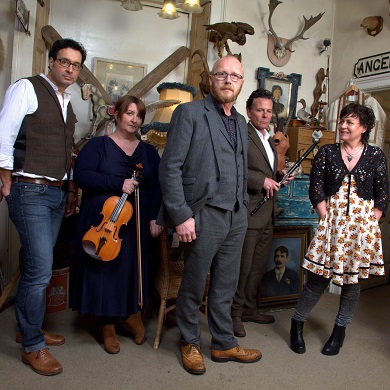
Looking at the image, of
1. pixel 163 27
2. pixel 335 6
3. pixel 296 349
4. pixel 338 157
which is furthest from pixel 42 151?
pixel 335 6

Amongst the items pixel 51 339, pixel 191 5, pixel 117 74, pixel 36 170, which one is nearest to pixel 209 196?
pixel 36 170

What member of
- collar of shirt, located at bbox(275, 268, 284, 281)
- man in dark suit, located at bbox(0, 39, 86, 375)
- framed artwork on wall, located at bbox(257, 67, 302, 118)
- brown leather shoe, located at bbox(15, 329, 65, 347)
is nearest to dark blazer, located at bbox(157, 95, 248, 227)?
man in dark suit, located at bbox(0, 39, 86, 375)

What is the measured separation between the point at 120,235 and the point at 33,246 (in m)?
0.47

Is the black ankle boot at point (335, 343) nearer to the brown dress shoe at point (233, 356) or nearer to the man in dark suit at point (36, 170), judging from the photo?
the brown dress shoe at point (233, 356)

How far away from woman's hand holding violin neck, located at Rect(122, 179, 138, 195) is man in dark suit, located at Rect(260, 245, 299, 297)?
4.81 ft

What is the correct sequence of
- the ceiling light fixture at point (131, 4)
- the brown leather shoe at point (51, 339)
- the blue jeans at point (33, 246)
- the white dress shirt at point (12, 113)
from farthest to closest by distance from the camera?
the ceiling light fixture at point (131, 4)
the brown leather shoe at point (51, 339)
the blue jeans at point (33, 246)
the white dress shirt at point (12, 113)

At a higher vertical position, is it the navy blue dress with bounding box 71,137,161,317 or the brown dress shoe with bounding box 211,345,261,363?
the navy blue dress with bounding box 71,137,161,317

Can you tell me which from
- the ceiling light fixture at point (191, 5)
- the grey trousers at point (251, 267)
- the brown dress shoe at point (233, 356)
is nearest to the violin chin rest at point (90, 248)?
the brown dress shoe at point (233, 356)

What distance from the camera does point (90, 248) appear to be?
212cm

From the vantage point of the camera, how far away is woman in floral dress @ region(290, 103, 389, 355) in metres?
2.32

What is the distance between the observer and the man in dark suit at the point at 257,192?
2547 mm

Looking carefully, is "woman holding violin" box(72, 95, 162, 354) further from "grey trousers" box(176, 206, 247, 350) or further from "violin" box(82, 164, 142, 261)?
"grey trousers" box(176, 206, 247, 350)

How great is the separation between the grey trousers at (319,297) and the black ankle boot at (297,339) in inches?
1.6

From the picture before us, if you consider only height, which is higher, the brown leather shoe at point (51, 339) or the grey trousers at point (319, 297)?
the grey trousers at point (319, 297)
